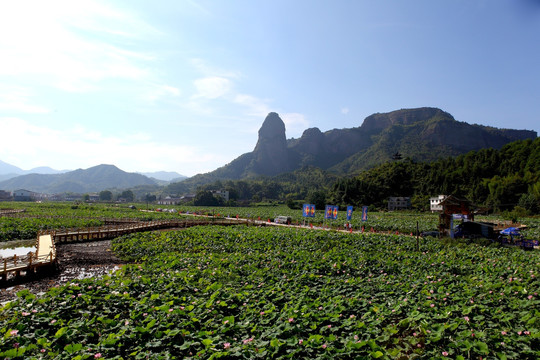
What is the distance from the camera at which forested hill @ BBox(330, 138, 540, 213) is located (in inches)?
2260

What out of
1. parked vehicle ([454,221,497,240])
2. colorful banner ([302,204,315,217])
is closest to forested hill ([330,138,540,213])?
parked vehicle ([454,221,497,240])

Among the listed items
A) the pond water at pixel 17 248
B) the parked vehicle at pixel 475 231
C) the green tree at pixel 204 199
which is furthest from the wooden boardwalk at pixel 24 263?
the green tree at pixel 204 199

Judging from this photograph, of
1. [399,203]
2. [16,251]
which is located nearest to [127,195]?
[399,203]

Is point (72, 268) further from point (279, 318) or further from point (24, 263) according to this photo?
point (279, 318)

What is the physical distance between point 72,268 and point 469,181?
80788 mm

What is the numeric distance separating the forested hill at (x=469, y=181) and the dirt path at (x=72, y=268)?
57.7 meters

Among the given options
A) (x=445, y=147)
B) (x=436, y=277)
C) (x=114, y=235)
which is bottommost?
(x=114, y=235)

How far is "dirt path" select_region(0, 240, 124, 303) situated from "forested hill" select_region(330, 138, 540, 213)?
5767 centimetres

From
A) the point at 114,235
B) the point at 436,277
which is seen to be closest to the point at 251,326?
the point at 436,277

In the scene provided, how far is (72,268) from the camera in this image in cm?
1847

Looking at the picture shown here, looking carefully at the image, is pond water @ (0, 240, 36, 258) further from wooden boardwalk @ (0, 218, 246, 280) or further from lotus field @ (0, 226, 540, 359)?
lotus field @ (0, 226, 540, 359)

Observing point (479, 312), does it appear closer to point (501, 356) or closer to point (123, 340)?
point (501, 356)

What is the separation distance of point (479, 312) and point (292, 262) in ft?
28.1

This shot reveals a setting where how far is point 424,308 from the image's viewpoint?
736 centimetres
